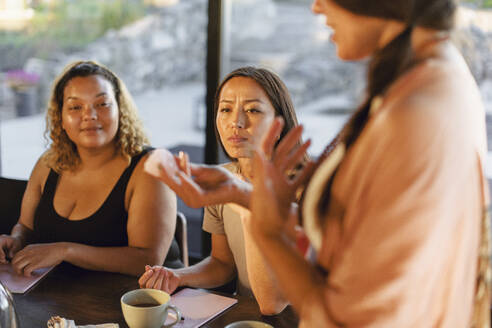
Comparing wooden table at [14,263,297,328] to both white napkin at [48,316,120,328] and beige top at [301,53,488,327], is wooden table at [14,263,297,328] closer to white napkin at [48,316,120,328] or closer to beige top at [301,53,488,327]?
white napkin at [48,316,120,328]

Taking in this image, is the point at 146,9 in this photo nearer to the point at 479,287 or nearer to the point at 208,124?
the point at 208,124

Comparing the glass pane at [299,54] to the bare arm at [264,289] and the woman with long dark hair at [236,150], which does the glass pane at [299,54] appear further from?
the bare arm at [264,289]

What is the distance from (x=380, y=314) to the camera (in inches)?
24.5

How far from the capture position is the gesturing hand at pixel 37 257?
154 cm

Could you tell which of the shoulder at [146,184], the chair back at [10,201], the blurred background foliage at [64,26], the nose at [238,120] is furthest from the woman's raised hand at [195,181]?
the blurred background foliage at [64,26]

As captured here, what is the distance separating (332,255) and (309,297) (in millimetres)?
63

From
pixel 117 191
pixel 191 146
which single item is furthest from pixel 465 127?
pixel 191 146

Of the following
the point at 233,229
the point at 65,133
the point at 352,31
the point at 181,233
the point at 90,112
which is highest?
the point at 352,31

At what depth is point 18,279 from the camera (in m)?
1.51

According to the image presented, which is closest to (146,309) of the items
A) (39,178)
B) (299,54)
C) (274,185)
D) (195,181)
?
(195,181)

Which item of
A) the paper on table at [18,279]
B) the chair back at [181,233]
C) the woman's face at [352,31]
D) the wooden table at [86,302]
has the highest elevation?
the woman's face at [352,31]

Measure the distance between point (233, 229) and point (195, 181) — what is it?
0.89m

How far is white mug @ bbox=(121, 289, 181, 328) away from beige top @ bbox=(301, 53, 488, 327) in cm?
55

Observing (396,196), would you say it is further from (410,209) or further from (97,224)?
(97,224)
